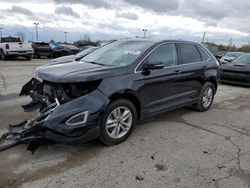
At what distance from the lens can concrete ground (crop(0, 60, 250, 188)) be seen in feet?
11.7

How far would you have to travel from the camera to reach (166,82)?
5.48m

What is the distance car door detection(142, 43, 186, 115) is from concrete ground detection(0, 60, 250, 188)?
47 cm

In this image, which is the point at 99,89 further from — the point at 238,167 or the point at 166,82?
the point at 238,167

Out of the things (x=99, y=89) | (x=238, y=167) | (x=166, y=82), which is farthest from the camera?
(x=166, y=82)

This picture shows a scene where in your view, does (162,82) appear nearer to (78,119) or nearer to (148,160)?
(148,160)

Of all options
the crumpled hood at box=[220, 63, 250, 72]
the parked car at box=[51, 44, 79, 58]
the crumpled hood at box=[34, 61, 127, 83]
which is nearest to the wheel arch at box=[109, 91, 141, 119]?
the crumpled hood at box=[34, 61, 127, 83]

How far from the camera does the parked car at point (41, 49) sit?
25844mm

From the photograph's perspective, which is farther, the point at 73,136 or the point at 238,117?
the point at 238,117

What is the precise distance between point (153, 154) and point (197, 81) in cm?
270

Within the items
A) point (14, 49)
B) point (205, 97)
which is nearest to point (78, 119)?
point (205, 97)

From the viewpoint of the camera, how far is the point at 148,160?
4.14 meters

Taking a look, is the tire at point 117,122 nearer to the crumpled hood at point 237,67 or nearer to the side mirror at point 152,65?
the side mirror at point 152,65

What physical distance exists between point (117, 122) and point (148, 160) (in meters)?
0.82

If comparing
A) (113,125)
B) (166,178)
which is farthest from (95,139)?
(166,178)
